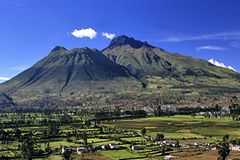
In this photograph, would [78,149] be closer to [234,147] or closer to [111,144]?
[111,144]

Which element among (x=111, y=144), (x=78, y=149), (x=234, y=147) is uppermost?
(x=111, y=144)

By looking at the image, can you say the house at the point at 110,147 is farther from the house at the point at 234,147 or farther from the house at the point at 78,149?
the house at the point at 234,147

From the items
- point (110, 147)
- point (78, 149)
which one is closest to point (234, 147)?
point (110, 147)

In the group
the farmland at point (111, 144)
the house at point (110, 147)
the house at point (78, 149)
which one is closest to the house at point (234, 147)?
the farmland at point (111, 144)

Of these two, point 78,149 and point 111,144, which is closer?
point 78,149

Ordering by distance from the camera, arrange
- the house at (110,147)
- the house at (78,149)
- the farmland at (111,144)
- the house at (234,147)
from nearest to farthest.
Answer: the farmland at (111,144) < the house at (78,149) < the house at (110,147) < the house at (234,147)

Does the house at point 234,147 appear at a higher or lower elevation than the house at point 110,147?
lower

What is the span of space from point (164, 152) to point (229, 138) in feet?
149

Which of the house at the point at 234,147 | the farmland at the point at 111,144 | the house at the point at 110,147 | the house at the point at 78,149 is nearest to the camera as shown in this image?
the farmland at the point at 111,144

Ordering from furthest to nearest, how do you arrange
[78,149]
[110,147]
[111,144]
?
1. [111,144]
2. [110,147]
3. [78,149]

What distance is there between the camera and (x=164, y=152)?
13962 centimetres

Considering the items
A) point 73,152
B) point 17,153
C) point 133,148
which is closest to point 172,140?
point 133,148

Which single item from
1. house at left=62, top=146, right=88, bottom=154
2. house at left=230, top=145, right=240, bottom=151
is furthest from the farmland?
house at left=230, top=145, right=240, bottom=151

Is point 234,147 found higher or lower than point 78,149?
lower
